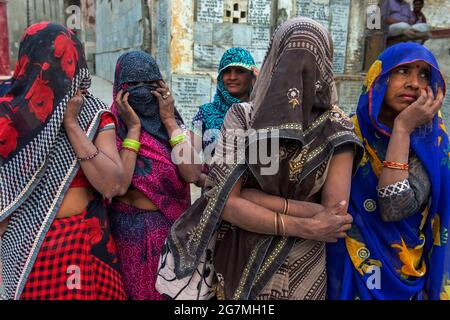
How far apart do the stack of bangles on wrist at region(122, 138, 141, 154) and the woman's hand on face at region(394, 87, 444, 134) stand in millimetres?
1095

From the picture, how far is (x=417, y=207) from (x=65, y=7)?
62.0ft

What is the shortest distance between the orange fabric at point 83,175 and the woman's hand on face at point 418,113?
115 centimetres

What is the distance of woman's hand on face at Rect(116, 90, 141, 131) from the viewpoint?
71.7 inches

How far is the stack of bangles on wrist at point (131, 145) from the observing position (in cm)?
175

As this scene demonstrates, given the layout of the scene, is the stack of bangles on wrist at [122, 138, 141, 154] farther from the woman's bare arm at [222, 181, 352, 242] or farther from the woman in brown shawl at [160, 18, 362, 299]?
the woman's bare arm at [222, 181, 352, 242]

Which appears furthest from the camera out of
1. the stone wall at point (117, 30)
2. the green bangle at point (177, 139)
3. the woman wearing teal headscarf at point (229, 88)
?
the stone wall at point (117, 30)

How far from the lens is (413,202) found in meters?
1.43

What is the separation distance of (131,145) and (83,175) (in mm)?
266

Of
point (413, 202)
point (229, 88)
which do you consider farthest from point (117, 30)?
point (413, 202)

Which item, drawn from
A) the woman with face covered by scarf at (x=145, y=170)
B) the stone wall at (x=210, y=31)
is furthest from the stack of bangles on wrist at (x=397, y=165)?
the stone wall at (x=210, y=31)

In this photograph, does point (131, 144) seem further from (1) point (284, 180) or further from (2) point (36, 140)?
(1) point (284, 180)

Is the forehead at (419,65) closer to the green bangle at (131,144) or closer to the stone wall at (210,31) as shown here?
the green bangle at (131,144)

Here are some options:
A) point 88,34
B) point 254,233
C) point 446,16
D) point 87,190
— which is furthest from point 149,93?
point 88,34
